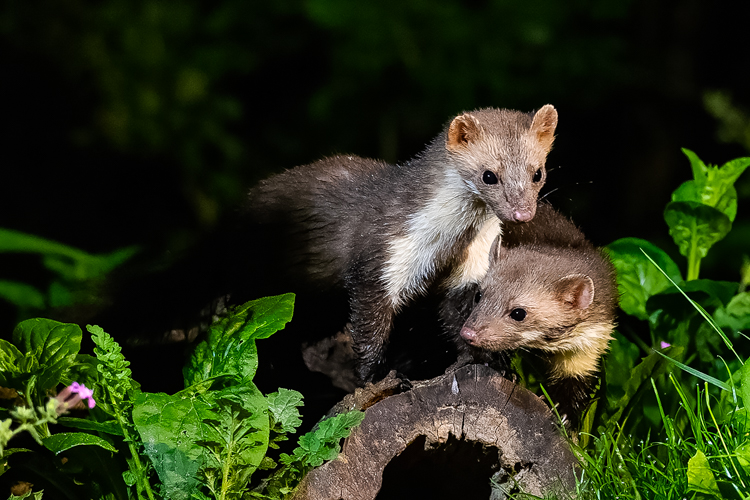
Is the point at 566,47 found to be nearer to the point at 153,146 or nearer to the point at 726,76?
the point at 726,76

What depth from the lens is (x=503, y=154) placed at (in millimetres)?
2143

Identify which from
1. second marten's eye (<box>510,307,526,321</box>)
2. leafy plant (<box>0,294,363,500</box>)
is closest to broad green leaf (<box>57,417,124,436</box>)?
leafy plant (<box>0,294,363,500</box>)

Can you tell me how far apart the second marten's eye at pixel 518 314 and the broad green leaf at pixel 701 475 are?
21.6 inches

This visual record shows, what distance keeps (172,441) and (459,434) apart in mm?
686

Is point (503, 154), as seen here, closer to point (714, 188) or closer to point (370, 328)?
point (370, 328)

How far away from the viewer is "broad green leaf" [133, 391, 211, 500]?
5.90 ft

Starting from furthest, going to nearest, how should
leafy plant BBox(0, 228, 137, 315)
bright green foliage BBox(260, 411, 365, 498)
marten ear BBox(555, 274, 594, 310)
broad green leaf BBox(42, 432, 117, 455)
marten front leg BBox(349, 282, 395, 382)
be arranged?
leafy plant BBox(0, 228, 137, 315), marten front leg BBox(349, 282, 395, 382), marten ear BBox(555, 274, 594, 310), bright green foliage BBox(260, 411, 365, 498), broad green leaf BBox(42, 432, 117, 455)

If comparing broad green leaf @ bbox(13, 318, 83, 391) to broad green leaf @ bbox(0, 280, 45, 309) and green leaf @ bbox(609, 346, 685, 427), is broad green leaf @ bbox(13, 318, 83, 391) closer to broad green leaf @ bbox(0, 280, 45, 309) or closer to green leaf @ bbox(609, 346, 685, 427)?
broad green leaf @ bbox(0, 280, 45, 309)

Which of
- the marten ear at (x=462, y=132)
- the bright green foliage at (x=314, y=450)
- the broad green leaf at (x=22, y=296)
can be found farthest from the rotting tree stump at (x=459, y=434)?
the broad green leaf at (x=22, y=296)

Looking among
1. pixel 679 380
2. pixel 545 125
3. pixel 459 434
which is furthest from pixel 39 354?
pixel 679 380

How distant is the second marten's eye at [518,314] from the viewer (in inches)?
84.6

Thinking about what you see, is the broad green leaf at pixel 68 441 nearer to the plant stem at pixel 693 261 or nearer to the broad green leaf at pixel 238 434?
the broad green leaf at pixel 238 434

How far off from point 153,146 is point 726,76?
12.2 ft

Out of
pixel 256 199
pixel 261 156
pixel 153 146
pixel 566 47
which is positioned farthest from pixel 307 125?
pixel 256 199
